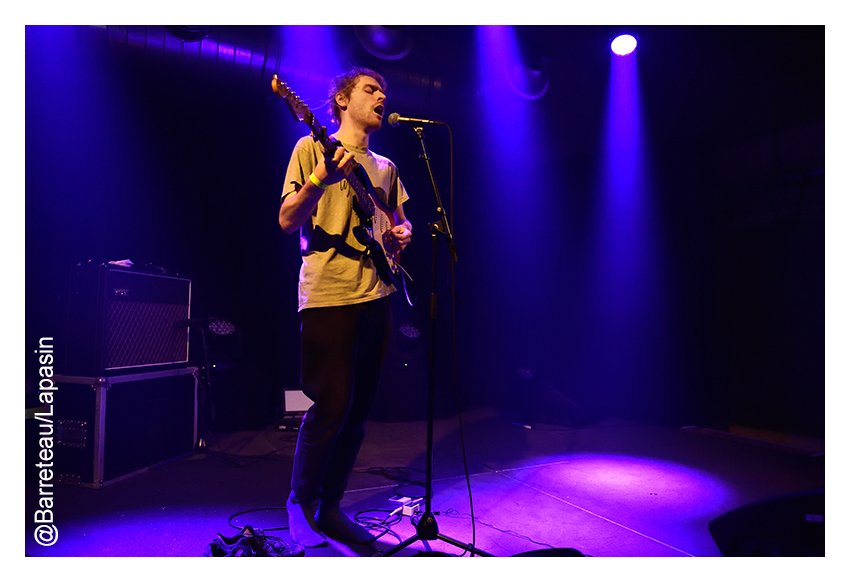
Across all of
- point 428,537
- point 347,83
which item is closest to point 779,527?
point 428,537

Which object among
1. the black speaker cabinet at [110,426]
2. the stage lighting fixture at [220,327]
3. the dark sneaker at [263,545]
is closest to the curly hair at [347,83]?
the dark sneaker at [263,545]

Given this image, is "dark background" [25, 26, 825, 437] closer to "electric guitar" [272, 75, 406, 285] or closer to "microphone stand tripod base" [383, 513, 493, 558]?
"electric guitar" [272, 75, 406, 285]

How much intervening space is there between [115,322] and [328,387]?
72.6 inches

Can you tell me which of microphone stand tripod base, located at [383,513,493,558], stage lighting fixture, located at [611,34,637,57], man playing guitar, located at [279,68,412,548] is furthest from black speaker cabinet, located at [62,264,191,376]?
stage lighting fixture, located at [611,34,637,57]

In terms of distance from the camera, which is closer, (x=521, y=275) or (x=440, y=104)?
(x=440, y=104)

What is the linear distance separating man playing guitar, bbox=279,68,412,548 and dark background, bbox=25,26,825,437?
1.88 metres

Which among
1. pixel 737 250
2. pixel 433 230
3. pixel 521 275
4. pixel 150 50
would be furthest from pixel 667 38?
pixel 150 50

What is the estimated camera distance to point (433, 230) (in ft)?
6.05

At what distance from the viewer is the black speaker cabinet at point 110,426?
107 inches

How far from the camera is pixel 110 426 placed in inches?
110

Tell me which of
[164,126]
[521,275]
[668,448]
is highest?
[164,126]

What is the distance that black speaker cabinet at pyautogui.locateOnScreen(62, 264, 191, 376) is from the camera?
2.83 m

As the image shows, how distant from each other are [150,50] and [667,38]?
386cm
